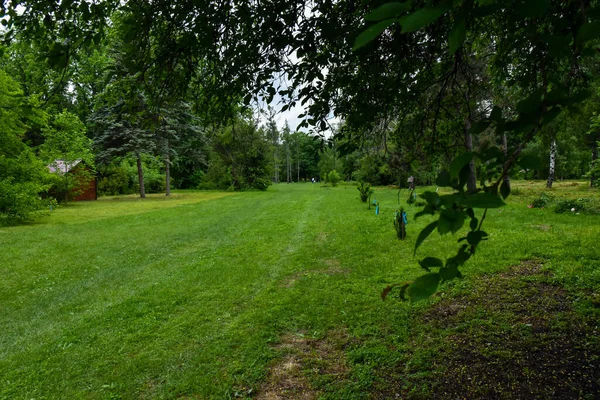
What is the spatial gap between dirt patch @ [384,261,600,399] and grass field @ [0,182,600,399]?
0.06 feet

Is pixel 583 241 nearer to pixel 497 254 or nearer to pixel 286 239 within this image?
pixel 497 254

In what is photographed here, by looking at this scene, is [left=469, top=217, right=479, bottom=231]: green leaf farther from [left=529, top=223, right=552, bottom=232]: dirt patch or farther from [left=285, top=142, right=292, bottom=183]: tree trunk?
[left=285, top=142, right=292, bottom=183]: tree trunk

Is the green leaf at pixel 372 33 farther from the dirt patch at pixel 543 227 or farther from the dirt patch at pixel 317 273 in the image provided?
the dirt patch at pixel 543 227

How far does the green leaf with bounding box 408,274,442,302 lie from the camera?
2.92ft

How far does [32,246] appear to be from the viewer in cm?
927

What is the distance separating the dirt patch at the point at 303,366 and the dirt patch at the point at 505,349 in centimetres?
60

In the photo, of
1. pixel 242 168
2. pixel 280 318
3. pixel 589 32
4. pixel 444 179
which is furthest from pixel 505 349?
pixel 242 168

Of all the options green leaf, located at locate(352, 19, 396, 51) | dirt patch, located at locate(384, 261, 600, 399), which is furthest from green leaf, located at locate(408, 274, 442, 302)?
dirt patch, located at locate(384, 261, 600, 399)

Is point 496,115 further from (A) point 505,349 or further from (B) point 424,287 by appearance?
(A) point 505,349

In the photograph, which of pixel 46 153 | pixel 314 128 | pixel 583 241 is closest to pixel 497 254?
pixel 583 241

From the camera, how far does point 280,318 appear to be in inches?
175

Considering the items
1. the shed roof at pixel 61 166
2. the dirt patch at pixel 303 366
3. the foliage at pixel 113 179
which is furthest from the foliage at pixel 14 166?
the foliage at pixel 113 179

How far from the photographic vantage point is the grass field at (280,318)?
315cm

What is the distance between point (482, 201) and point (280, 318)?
3960 mm
